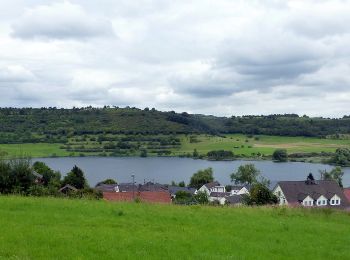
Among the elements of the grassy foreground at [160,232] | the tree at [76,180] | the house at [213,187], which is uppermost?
the grassy foreground at [160,232]

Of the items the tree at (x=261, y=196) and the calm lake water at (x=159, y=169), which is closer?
the tree at (x=261, y=196)

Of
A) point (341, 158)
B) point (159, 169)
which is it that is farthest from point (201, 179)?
point (341, 158)

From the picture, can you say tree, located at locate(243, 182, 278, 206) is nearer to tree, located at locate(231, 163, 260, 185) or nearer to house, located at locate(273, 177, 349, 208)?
house, located at locate(273, 177, 349, 208)

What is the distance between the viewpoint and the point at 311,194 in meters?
72.1

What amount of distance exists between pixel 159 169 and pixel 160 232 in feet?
446

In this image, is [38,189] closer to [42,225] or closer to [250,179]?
[42,225]

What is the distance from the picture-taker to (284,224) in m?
14.1

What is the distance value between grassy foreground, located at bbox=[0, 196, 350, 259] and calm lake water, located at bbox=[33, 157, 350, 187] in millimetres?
92889

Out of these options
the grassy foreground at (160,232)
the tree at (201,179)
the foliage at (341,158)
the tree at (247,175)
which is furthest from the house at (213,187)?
the grassy foreground at (160,232)

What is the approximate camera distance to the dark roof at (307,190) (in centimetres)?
7131

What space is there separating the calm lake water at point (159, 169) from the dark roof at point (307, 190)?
33915 millimetres

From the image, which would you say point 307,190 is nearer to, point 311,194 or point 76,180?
point 311,194

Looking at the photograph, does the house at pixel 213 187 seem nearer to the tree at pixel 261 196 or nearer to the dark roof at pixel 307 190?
the dark roof at pixel 307 190

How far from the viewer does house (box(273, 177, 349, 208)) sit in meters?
71.1
